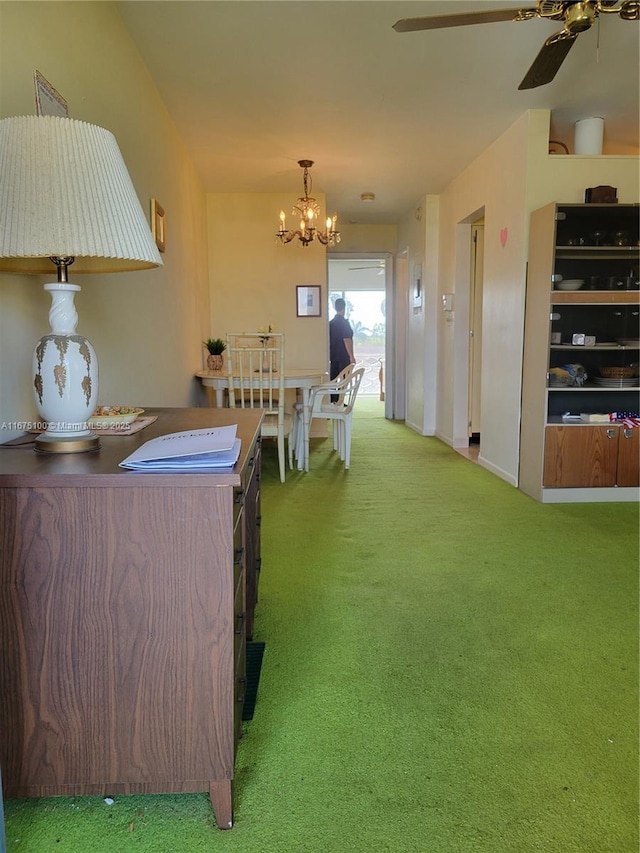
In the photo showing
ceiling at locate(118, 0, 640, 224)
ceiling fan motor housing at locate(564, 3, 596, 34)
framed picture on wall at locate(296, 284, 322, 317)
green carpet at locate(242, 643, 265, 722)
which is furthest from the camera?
framed picture on wall at locate(296, 284, 322, 317)

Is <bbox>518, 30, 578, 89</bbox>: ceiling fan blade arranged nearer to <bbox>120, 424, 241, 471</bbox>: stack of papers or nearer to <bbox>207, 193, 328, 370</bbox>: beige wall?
<bbox>120, 424, 241, 471</bbox>: stack of papers

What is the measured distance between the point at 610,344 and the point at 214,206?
12.5 feet

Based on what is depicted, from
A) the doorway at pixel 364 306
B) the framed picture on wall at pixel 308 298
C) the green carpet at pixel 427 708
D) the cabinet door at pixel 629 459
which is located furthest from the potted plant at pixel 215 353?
the doorway at pixel 364 306

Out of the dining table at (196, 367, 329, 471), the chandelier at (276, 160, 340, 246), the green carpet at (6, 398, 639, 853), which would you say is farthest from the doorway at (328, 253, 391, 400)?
the green carpet at (6, 398, 639, 853)

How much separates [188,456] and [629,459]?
317 centimetres

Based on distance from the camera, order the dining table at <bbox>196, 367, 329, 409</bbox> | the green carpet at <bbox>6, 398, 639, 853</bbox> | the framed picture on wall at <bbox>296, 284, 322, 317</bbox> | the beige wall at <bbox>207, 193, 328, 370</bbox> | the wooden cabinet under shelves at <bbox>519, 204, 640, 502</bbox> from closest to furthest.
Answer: the green carpet at <bbox>6, 398, 639, 853</bbox> < the wooden cabinet under shelves at <bbox>519, 204, 640, 502</bbox> < the dining table at <bbox>196, 367, 329, 409</bbox> < the beige wall at <bbox>207, 193, 328, 370</bbox> < the framed picture on wall at <bbox>296, 284, 322, 317</bbox>

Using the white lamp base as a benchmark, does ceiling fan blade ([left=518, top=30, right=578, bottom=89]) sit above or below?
above

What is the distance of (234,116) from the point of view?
3.42 metres

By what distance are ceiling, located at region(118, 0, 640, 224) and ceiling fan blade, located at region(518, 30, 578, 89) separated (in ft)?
1.38

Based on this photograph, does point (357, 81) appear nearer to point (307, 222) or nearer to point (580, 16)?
point (580, 16)

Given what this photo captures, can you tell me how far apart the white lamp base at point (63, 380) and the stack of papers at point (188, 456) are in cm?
21

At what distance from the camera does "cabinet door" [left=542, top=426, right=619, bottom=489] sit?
3.30 meters

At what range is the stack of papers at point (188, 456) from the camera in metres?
1.02

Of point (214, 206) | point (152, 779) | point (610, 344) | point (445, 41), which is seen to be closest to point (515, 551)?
point (610, 344)
